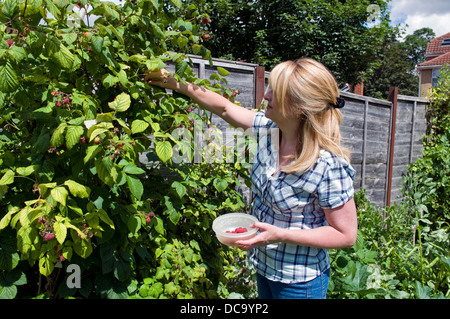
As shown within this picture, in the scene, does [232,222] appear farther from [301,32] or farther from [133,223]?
[301,32]

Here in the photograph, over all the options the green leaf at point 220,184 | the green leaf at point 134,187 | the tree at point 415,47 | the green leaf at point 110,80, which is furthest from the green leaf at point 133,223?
the tree at point 415,47

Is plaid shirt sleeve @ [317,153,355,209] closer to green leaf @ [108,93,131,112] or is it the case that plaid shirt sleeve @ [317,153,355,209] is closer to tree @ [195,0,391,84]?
green leaf @ [108,93,131,112]

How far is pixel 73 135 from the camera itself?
3.80ft

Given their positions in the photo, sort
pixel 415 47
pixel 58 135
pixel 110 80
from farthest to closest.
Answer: pixel 415 47, pixel 110 80, pixel 58 135

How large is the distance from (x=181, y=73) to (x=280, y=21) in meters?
9.49

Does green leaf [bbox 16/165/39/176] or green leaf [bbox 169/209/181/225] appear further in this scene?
green leaf [bbox 169/209/181/225]

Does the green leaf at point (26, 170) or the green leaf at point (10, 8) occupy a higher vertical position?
the green leaf at point (10, 8)

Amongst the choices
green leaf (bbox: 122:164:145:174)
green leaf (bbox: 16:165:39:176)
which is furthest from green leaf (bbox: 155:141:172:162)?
green leaf (bbox: 16:165:39:176)

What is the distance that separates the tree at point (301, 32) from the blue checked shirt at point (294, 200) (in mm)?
7904

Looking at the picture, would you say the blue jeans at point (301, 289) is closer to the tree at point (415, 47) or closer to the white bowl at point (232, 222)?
the white bowl at point (232, 222)

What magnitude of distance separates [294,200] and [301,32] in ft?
29.5

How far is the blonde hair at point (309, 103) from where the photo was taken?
135cm

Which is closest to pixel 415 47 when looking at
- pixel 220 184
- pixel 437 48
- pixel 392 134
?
pixel 437 48

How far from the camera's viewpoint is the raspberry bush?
3.78 ft
